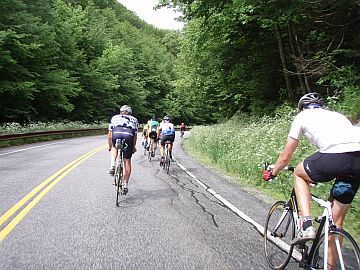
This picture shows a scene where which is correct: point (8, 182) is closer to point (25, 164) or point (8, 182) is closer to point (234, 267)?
point (25, 164)

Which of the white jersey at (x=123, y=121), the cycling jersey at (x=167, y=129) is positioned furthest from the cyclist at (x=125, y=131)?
the cycling jersey at (x=167, y=129)

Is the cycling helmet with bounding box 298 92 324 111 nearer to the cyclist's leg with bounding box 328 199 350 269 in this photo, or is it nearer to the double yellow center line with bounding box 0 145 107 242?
the cyclist's leg with bounding box 328 199 350 269

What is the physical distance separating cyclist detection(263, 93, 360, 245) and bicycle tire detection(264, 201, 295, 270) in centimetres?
70

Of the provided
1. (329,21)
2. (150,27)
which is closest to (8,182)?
(329,21)

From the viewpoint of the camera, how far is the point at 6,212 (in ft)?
22.3

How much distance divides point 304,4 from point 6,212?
12.2 meters

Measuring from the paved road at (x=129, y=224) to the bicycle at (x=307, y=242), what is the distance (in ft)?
0.67

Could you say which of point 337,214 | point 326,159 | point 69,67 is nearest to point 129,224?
point 337,214

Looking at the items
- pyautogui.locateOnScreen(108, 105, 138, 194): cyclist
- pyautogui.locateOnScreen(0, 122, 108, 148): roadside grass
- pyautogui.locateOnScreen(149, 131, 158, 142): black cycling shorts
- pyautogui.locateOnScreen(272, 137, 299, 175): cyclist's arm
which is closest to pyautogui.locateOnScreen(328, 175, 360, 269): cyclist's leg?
pyautogui.locateOnScreen(272, 137, 299, 175): cyclist's arm

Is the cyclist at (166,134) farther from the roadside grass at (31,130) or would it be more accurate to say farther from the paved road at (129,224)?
the roadside grass at (31,130)

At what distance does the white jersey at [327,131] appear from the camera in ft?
12.2

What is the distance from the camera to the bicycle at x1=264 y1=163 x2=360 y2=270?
354 cm

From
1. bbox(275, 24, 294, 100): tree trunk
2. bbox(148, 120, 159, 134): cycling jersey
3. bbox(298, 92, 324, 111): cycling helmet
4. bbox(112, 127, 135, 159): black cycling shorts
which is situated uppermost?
bbox(275, 24, 294, 100): tree trunk

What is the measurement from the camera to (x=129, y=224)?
6.21 m
